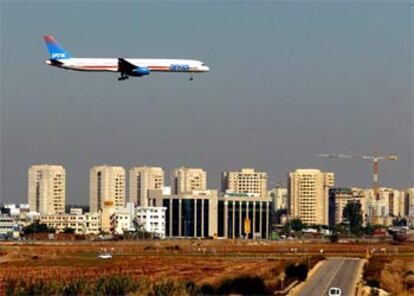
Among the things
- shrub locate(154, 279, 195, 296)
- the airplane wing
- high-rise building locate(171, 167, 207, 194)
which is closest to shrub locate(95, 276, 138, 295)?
shrub locate(154, 279, 195, 296)

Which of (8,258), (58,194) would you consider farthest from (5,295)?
(58,194)

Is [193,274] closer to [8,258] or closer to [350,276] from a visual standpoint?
[350,276]

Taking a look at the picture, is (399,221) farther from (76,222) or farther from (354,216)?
(76,222)

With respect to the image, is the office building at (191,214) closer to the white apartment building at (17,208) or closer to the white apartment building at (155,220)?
the white apartment building at (155,220)

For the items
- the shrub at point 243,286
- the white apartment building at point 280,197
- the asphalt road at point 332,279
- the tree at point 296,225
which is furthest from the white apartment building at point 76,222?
the shrub at point 243,286

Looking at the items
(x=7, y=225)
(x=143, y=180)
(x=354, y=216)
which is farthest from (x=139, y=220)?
(x=143, y=180)

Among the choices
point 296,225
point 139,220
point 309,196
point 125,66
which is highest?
point 125,66
